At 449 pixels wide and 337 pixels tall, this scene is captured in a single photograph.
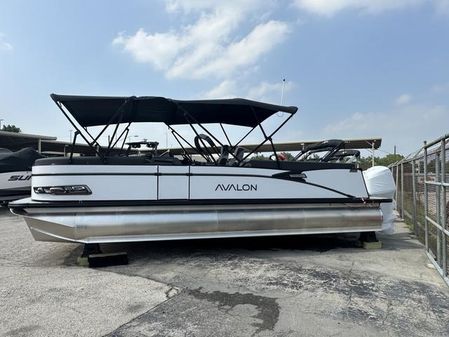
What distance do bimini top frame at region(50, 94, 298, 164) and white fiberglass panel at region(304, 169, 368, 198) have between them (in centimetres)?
88

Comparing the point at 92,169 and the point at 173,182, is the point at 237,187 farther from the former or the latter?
the point at 92,169

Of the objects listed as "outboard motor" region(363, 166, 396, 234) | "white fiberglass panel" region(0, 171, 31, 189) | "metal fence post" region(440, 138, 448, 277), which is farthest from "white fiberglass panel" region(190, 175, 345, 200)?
"white fiberglass panel" region(0, 171, 31, 189)

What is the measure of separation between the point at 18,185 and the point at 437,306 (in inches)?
416

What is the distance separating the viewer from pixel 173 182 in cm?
553

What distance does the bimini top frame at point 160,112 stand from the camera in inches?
220

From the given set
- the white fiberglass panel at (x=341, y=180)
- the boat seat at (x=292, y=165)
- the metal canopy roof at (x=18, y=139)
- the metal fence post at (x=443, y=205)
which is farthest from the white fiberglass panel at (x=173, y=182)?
the metal canopy roof at (x=18, y=139)

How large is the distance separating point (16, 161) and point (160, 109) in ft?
21.8

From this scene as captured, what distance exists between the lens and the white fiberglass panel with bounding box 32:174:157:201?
5.22 m

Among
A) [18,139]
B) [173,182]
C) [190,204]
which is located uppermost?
[18,139]

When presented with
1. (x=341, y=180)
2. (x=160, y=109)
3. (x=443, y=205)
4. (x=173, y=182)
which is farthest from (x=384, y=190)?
(x=160, y=109)

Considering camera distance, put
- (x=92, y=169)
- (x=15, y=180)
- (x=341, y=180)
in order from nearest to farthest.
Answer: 1. (x=92, y=169)
2. (x=341, y=180)
3. (x=15, y=180)

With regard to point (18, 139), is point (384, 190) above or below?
below

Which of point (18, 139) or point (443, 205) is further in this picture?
point (18, 139)

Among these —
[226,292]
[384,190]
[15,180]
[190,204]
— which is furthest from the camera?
[15,180]
